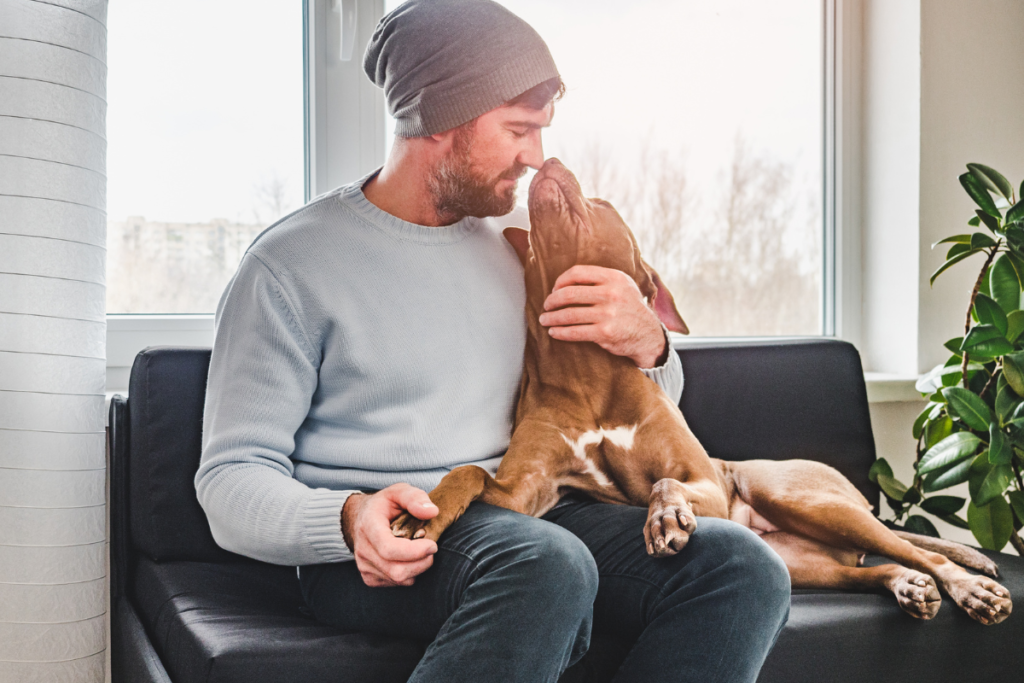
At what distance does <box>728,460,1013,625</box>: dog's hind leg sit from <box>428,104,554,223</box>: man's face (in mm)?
643

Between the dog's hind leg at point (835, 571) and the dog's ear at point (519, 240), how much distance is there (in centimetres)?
64

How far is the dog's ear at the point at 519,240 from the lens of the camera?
137 centimetres

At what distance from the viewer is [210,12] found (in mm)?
1884

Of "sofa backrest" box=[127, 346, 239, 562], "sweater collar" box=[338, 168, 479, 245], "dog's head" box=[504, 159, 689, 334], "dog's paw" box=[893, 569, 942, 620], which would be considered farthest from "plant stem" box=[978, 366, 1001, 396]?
"sofa backrest" box=[127, 346, 239, 562]

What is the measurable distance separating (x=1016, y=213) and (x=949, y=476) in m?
0.58

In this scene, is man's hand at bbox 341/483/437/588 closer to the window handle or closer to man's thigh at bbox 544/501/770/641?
man's thigh at bbox 544/501/770/641

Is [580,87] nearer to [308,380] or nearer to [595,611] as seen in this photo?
[308,380]

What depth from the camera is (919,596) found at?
1250mm

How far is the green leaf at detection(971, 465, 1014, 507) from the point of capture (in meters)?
1.68

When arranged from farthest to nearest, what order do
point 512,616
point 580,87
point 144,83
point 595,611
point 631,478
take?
point 580,87, point 144,83, point 631,478, point 595,611, point 512,616

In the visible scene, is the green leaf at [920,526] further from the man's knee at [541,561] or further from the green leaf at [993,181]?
the man's knee at [541,561]

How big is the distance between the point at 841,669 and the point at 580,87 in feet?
5.05

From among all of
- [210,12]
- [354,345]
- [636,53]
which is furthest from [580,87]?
[354,345]

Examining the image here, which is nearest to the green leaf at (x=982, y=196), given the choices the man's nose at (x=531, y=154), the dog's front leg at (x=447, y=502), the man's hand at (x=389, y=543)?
the man's nose at (x=531, y=154)
